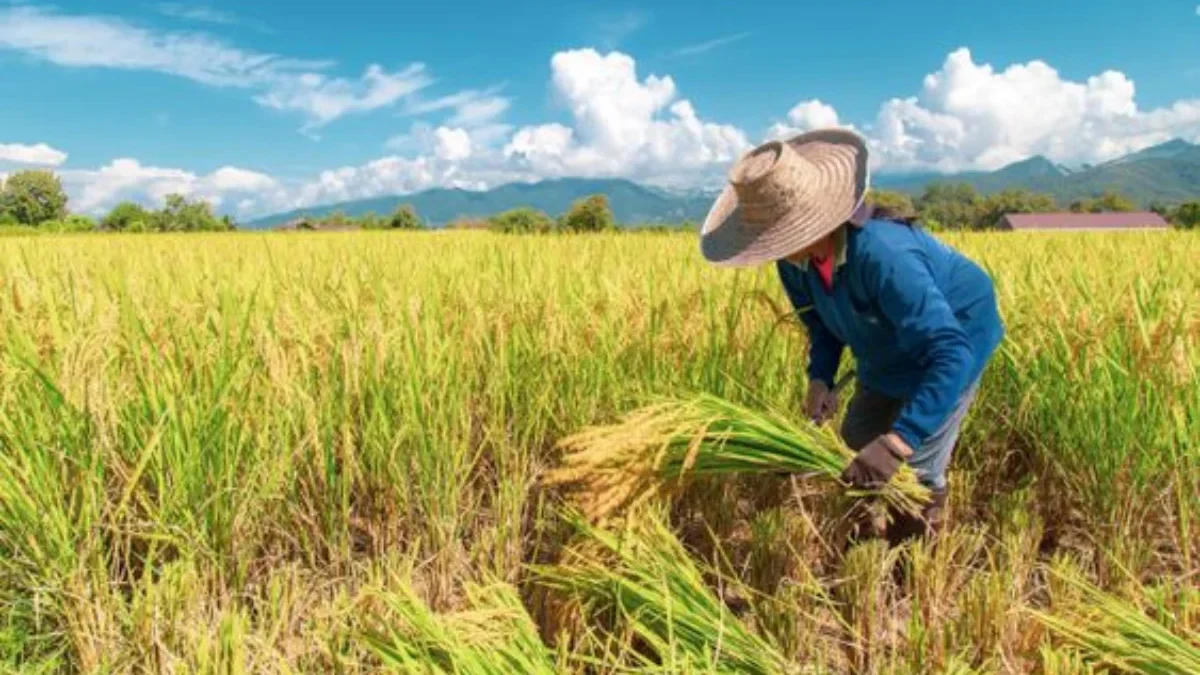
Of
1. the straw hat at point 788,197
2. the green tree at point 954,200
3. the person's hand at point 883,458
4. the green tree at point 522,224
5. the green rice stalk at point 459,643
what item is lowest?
the green rice stalk at point 459,643

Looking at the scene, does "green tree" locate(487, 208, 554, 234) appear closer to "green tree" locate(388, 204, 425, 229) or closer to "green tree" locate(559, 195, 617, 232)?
"green tree" locate(559, 195, 617, 232)

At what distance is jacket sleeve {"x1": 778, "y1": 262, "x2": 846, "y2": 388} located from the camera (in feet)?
6.45

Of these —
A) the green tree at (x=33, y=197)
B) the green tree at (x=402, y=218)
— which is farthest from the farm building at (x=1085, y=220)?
the green tree at (x=33, y=197)

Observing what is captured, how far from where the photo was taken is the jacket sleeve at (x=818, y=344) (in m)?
1.97

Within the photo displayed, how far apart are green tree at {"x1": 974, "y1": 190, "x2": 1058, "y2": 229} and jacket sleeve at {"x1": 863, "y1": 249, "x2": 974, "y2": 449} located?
251 feet

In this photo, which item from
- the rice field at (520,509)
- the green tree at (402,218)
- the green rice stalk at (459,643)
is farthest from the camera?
the green tree at (402,218)

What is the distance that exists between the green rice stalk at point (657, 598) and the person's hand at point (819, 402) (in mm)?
526

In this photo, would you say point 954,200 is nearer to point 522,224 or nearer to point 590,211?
point 590,211

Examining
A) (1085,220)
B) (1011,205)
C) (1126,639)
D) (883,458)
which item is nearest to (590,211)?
(883,458)

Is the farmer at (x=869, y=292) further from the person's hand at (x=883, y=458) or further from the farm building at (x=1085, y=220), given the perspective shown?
the farm building at (x=1085, y=220)

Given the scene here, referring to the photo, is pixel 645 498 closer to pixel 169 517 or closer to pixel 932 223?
pixel 169 517

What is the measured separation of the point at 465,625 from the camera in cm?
129

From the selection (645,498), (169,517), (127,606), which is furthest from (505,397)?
(127,606)

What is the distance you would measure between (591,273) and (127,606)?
2.07 meters
